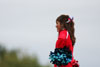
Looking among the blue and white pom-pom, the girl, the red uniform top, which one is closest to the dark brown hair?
the girl

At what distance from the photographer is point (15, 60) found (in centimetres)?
6538

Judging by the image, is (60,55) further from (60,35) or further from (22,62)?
(22,62)

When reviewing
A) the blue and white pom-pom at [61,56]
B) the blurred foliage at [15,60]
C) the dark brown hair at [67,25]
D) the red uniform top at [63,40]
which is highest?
the blurred foliage at [15,60]

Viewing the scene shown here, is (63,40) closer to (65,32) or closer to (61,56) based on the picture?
(65,32)

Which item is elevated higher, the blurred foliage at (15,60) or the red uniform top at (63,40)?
the blurred foliage at (15,60)

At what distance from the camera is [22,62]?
2539 inches

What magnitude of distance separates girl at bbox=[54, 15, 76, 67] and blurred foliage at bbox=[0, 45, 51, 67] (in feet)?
159

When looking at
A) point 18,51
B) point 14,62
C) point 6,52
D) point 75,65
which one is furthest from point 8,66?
point 75,65

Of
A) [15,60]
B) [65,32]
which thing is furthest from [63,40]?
[15,60]

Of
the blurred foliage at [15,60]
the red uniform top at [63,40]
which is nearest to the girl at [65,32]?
the red uniform top at [63,40]

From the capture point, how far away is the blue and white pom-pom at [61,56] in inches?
444

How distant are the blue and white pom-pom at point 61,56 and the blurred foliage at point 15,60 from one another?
48.6 m

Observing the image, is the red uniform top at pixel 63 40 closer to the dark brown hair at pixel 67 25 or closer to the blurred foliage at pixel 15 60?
the dark brown hair at pixel 67 25

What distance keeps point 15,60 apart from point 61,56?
54.3 m
